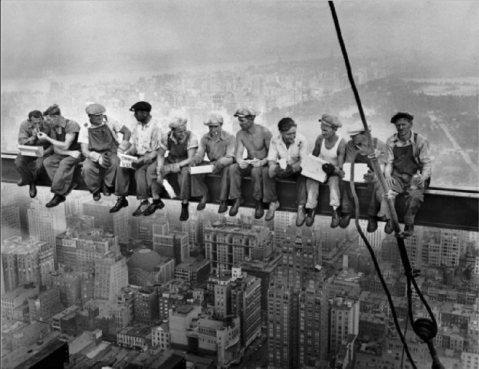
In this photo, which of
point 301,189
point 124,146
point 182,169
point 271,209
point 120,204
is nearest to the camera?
point 301,189

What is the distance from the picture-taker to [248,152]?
202 inches

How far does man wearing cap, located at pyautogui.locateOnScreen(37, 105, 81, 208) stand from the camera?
226 inches

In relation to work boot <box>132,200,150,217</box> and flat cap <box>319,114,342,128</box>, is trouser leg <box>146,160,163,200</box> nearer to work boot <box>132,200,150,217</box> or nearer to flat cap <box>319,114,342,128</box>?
work boot <box>132,200,150,217</box>

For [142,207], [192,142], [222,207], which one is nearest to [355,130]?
[222,207]

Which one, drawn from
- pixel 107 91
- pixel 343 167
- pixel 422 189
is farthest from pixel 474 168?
pixel 107 91

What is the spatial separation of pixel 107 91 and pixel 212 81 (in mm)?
954

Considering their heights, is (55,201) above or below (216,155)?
below

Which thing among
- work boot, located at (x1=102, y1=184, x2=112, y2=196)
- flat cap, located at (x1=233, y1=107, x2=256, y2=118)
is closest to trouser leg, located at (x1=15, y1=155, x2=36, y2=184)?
work boot, located at (x1=102, y1=184, x2=112, y2=196)

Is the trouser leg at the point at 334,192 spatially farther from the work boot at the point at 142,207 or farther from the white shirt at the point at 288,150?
the work boot at the point at 142,207

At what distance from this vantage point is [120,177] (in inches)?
219

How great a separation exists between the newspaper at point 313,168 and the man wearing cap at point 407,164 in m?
0.44

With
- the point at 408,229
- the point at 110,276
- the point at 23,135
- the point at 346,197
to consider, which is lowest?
the point at 110,276

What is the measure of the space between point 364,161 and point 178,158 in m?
1.41

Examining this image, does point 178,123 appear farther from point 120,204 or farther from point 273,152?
point 120,204
